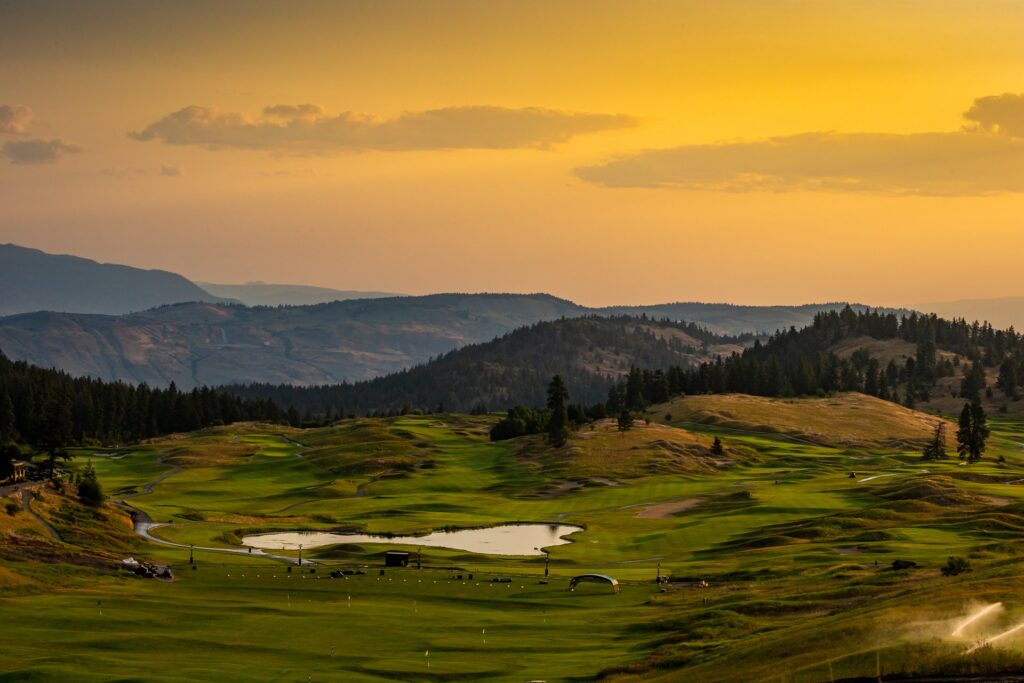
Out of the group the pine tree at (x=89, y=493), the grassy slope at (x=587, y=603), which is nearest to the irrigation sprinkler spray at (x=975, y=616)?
the grassy slope at (x=587, y=603)

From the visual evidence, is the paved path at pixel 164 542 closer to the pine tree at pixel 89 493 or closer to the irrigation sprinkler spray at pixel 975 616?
the pine tree at pixel 89 493

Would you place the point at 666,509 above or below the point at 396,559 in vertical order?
below

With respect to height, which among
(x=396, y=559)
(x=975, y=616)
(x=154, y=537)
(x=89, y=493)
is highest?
(x=975, y=616)

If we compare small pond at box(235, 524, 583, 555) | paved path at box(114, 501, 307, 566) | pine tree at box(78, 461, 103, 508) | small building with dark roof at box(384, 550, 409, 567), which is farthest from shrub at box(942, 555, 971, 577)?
pine tree at box(78, 461, 103, 508)

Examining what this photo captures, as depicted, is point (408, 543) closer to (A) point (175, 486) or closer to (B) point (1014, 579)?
(A) point (175, 486)

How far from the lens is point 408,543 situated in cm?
13850

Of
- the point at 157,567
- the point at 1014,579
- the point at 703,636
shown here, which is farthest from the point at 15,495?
the point at 1014,579

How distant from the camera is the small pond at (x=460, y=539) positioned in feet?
442

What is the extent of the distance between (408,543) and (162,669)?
73.6 metres

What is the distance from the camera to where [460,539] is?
143m

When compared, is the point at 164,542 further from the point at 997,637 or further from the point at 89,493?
the point at 997,637

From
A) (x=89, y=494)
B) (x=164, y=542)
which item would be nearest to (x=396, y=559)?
(x=164, y=542)

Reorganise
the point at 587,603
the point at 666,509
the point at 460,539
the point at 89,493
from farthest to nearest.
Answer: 1. the point at 666,509
2. the point at 460,539
3. the point at 89,493
4. the point at 587,603

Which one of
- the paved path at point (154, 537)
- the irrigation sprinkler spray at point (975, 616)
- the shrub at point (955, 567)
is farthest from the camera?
the paved path at point (154, 537)
